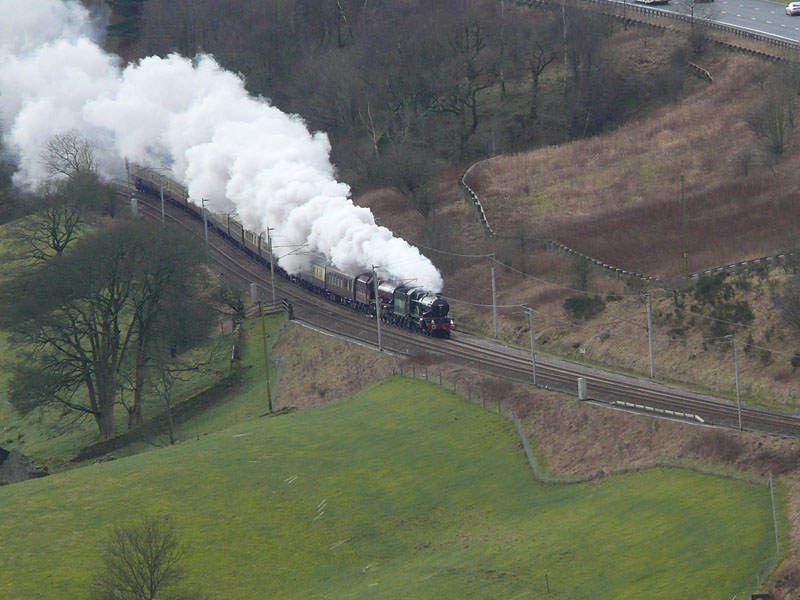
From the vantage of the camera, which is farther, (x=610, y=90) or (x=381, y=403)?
(x=610, y=90)

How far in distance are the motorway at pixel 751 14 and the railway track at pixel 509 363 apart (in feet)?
178

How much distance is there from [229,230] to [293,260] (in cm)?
1476

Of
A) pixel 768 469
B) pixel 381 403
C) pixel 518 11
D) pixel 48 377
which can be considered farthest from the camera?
pixel 518 11

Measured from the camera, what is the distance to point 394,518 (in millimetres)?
63125

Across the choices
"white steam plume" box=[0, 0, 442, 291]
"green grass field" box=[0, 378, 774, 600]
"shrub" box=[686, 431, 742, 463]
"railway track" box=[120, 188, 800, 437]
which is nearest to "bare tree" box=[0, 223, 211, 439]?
"railway track" box=[120, 188, 800, 437]

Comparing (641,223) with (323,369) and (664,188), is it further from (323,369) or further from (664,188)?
(323,369)

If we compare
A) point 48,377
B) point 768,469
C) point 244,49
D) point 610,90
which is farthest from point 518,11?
point 768,469

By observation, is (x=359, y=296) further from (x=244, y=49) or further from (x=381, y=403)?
(x=244, y=49)

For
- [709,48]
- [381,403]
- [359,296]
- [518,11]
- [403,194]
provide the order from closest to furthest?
[381,403] < [359,296] < [403,194] < [709,48] < [518,11]

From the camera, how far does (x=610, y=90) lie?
Result: 5241 inches

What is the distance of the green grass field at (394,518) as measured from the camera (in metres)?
53.0

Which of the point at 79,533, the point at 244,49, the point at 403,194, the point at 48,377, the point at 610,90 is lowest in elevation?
the point at 79,533

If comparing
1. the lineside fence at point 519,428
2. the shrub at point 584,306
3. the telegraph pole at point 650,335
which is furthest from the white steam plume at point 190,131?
the telegraph pole at point 650,335

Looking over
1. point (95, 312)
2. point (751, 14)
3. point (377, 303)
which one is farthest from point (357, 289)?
point (751, 14)
